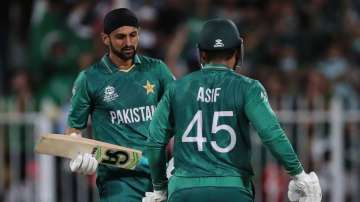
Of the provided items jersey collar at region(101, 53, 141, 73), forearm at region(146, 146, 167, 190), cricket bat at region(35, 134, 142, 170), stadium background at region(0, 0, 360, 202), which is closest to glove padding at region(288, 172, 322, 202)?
forearm at region(146, 146, 167, 190)

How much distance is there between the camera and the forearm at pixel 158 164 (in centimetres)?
694

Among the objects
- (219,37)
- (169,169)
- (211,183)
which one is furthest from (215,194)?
(219,37)

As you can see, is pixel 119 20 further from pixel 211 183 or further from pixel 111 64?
pixel 211 183

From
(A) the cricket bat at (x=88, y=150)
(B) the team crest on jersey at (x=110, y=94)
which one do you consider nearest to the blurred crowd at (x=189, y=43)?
(B) the team crest on jersey at (x=110, y=94)

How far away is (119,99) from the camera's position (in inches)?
323

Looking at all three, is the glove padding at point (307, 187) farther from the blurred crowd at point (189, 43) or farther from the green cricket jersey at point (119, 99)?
the blurred crowd at point (189, 43)

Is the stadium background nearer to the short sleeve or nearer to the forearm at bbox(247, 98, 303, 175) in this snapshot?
the short sleeve

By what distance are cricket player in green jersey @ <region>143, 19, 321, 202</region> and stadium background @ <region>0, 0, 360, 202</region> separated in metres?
4.34

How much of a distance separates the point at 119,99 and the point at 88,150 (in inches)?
27.7

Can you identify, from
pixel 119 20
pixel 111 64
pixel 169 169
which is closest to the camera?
pixel 169 169

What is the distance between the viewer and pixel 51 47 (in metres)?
14.6

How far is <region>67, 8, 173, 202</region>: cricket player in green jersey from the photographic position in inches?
320

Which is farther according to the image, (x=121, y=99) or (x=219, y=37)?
(x=121, y=99)

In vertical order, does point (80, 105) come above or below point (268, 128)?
above
